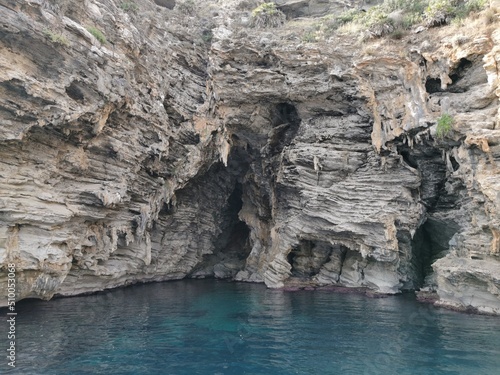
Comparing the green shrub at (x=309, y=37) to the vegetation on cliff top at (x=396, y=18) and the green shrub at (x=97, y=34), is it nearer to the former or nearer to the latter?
the vegetation on cliff top at (x=396, y=18)

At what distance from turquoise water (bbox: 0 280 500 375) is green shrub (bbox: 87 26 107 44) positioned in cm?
1469

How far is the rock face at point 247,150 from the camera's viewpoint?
16.1m

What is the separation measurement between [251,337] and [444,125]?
1450cm

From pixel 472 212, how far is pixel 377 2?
24012mm

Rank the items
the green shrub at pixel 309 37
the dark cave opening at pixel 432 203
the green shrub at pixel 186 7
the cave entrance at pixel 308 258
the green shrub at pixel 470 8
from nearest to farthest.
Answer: the green shrub at pixel 470 8 → the dark cave opening at pixel 432 203 → the green shrub at pixel 309 37 → the cave entrance at pixel 308 258 → the green shrub at pixel 186 7

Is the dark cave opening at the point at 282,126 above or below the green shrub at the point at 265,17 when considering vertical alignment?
below

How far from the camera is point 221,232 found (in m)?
32.7

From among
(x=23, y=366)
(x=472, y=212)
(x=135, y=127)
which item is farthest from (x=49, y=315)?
(x=472, y=212)

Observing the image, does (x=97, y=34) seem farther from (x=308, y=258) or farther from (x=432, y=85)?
(x=308, y=258)

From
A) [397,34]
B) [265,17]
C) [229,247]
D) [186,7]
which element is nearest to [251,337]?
[397,34]

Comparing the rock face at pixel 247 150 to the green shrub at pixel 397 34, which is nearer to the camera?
the rock face at pixel 247 150

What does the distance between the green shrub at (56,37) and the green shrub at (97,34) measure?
254cm

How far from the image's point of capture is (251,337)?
12.7 meters

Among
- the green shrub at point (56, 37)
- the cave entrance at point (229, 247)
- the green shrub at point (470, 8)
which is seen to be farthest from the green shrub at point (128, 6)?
the green shrub at point (470, 8)
